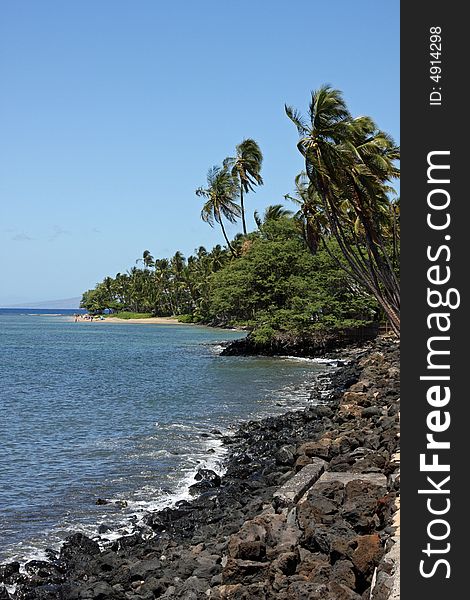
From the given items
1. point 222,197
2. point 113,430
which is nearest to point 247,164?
point 222,197

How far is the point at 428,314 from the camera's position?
3.77 meters

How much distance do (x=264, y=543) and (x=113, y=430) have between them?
12.5 metres

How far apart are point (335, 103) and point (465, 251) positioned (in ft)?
65.6

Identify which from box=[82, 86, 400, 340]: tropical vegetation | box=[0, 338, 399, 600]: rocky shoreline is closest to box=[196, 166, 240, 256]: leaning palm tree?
box=[82, 86, 400, 340]: tropical vegetation

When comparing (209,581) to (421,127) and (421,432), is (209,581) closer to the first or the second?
(421,432)

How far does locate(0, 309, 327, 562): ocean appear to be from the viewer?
11555mm

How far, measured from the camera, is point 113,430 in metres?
19.2

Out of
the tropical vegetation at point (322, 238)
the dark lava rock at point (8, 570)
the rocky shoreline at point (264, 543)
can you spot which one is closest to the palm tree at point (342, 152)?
the tropical vegetation at point (322, 238)

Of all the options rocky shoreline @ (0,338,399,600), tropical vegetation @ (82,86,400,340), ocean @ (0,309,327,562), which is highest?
tropical vegetation @ (82,86,400,340)

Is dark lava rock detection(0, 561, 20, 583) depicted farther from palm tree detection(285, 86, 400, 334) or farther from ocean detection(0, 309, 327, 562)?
palm tree detection(285, 86, 400, 334)

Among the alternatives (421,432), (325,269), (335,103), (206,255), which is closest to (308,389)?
(335,103)

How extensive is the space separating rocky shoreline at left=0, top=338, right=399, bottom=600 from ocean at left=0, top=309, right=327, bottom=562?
2.88 feet

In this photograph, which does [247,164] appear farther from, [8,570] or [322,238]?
[8,570]

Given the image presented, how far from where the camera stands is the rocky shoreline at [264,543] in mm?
6395
